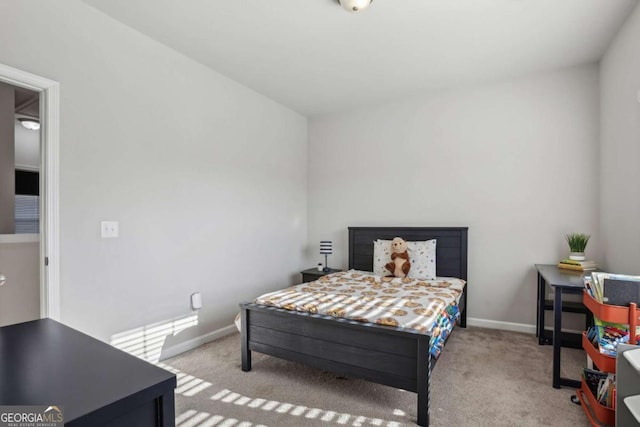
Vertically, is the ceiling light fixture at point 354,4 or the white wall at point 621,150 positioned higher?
the ceiling light fixture at point 354,4

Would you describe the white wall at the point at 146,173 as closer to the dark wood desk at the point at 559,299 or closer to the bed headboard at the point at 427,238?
the bed headboard at the point at 427,238

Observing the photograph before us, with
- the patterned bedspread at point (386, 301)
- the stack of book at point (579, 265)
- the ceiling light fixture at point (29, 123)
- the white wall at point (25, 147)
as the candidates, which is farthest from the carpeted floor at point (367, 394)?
the ceiling light fixture at point (29, 123)

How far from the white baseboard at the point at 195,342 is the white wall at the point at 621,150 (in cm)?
341

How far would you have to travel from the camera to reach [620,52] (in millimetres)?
2650

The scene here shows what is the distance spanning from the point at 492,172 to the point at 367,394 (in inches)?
105

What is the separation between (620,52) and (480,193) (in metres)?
1.60

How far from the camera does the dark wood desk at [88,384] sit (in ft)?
2.26

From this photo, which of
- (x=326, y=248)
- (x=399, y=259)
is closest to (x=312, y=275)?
(x=326, y=248)

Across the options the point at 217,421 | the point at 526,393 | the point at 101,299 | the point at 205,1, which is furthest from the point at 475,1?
the point at 101,299

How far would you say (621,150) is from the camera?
2.63m

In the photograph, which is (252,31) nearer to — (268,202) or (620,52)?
(268,202)

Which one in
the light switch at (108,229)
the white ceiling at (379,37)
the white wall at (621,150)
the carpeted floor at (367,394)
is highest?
the white ceiling at (379,37)

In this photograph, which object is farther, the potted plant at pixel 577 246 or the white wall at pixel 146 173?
the potted plant at pixel 577 246

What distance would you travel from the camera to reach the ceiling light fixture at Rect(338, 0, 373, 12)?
2.22 metres
